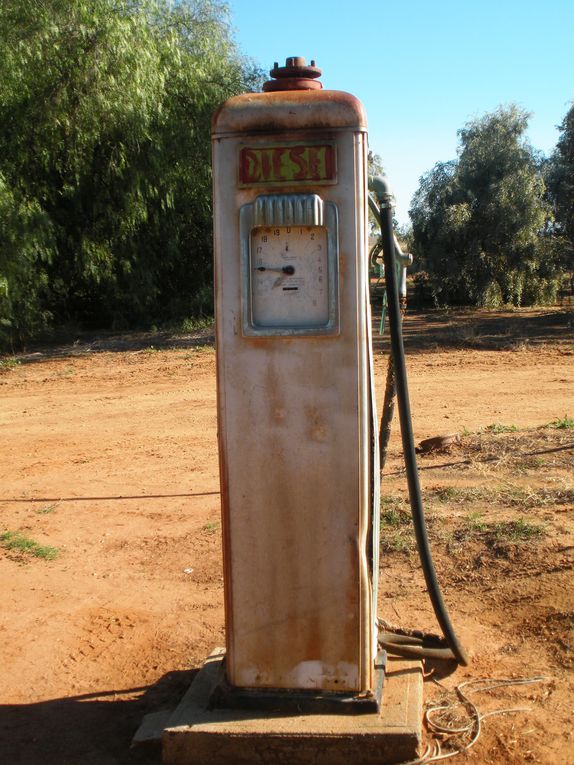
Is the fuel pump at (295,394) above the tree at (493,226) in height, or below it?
below

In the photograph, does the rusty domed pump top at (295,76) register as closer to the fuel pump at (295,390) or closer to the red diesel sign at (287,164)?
the fuel pump at (295,390)

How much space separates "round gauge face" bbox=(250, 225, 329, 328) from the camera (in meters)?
2.76

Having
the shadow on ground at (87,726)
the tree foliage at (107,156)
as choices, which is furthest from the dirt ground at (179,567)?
the tree foliage at (107,156)

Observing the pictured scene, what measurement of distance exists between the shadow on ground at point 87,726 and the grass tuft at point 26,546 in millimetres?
1716

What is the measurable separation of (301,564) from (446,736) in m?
0.84

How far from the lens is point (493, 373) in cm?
1209

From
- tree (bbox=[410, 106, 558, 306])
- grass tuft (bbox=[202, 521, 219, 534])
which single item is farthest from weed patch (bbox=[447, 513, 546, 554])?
tree (bbox=[410, 106, 558, 306])

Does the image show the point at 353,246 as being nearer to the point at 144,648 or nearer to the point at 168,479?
the point at 144,648

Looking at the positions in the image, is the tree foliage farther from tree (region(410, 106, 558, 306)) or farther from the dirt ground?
tree (region(410, 106, 558, 306))

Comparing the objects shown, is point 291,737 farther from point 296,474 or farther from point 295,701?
point 296,474

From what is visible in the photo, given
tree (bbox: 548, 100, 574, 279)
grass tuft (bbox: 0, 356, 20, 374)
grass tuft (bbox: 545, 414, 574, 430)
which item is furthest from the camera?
tree (bbox: 548, 100, 574, 279)

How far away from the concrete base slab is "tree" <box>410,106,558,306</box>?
849 inches

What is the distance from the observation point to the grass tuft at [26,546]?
5121 mm

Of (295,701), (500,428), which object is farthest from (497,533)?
(500,428)
